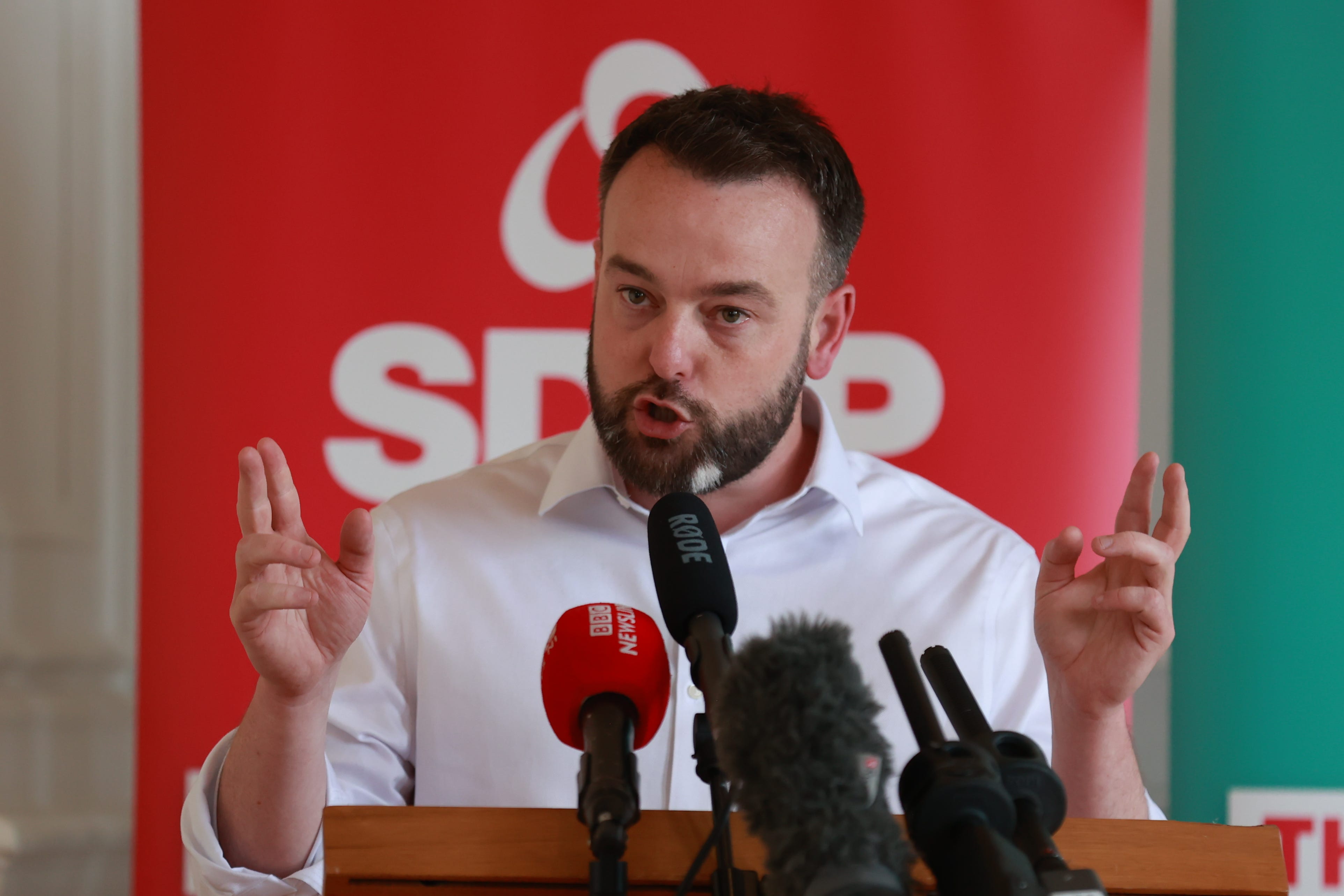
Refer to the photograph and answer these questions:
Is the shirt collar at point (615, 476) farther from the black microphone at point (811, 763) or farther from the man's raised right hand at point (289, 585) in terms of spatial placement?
the black microphone at point (811, 763)

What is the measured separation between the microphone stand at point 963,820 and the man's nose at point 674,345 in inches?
39.4

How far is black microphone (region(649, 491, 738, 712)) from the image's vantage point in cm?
71

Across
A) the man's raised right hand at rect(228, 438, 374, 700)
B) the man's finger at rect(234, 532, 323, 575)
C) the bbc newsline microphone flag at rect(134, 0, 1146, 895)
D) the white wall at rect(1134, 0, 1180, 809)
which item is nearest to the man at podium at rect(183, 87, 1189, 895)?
the man's raised right hand at rect(228, 438, 374, 700)

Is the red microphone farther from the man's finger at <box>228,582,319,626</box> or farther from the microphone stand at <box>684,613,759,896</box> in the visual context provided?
the man's finger at <box>228,582,319,626</box>

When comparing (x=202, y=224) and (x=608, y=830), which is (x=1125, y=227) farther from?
(x=608, y=830)

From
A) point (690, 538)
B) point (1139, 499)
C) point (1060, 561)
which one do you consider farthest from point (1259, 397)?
point (690, 538)

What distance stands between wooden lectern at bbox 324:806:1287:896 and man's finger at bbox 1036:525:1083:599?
453mm

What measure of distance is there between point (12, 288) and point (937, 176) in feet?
6.78

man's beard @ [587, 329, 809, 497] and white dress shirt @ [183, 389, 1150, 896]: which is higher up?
man's beard @ [587, 329, 809, 497]

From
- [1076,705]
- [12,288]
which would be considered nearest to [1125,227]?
[1076,705]

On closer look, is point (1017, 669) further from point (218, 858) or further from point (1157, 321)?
point (1157, 321)

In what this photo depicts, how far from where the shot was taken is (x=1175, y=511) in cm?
123

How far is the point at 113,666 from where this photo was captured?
2.64 metres

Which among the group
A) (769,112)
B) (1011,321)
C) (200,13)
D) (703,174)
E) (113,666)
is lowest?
(113,666)
